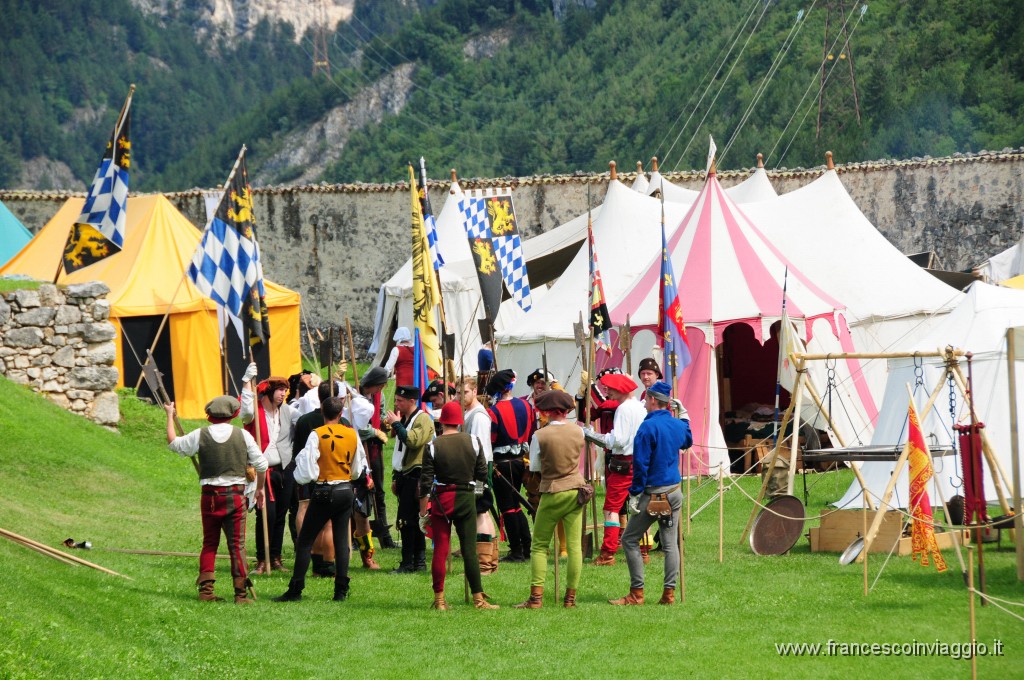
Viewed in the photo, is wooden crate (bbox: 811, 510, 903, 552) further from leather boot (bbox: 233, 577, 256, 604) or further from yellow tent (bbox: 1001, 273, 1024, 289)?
yellow tent (bbox: 1001, 273, 1024, 289)

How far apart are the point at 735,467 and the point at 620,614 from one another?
6.54 meters

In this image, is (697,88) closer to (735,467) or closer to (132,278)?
(132,278)

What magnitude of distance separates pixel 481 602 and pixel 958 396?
4.87 m

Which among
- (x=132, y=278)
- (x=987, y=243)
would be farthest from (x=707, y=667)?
(x=987, y=243)

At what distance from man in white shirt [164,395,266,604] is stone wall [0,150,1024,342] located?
17.6 m

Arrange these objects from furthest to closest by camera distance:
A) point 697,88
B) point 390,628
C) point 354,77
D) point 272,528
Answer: point 354,77
point 697,88
point 272,528
point 390,628

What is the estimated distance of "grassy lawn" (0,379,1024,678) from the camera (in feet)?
22.4

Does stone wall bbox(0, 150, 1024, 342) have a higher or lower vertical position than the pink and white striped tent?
higher

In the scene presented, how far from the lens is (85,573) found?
27.2 feet

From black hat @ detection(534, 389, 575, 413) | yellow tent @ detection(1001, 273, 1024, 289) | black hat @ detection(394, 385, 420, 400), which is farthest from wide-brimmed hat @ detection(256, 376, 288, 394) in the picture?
yellow tent @ detection(1001, 273, 1024, 289)

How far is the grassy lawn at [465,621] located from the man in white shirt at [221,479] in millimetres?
213

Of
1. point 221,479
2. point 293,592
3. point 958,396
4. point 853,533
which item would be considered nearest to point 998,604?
point 853,533

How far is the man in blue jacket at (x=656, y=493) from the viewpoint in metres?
8.22

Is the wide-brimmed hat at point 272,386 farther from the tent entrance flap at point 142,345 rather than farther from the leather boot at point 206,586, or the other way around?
the tent entrance flap at point 142,345
